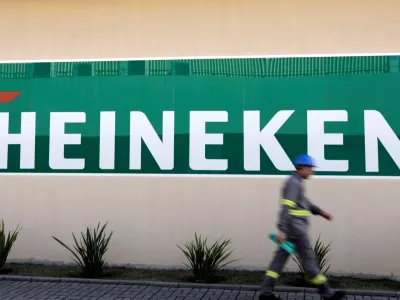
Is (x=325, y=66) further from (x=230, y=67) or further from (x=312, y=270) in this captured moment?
(x=312, y=270)

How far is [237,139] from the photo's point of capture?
26.3ft

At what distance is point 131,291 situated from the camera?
663 cm

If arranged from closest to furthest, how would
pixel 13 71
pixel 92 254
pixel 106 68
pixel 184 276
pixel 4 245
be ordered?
pixel 92 254, pixel 184 276, pixel 4 245, pixel 106 68, pixel 13 71

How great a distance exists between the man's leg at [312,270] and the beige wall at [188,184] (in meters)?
2.10

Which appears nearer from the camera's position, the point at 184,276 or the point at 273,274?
the point at 273,274

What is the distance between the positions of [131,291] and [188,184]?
85.8 inches

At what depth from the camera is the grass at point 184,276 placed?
7.03m

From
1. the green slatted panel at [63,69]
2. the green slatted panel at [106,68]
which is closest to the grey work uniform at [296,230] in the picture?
the green slatted panel at [106,68]

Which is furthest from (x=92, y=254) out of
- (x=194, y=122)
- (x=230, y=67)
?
(x=230, y=67)

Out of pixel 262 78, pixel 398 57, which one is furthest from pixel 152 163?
pixel 398 57

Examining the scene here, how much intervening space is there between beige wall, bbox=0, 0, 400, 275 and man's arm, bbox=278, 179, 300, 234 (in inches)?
85.5

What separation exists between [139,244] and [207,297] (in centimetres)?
214

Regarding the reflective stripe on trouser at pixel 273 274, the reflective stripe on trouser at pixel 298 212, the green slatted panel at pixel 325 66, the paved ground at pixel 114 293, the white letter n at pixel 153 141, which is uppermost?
the green slatted panel at pixel 325 66

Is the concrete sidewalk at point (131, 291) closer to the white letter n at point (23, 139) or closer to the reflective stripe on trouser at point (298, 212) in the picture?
the reflective stripe on trouser at point (298, 212)
